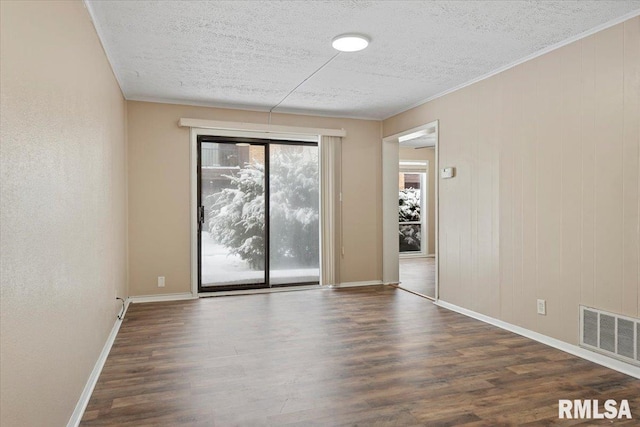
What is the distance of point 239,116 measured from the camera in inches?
223

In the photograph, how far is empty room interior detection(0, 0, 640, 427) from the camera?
204 centimetres

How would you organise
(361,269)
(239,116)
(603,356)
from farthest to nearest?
1. (361,269)
2. (239,116)
3. (603,356)

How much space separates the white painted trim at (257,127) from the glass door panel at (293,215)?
0.26 m

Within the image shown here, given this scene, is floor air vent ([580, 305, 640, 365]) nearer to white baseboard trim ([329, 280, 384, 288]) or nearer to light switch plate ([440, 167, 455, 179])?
light switch plate ([440, 167, 455, 179])

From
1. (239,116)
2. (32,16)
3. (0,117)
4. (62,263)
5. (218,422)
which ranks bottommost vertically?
(218,422)

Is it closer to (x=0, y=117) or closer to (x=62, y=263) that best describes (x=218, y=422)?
(x=62, y=263)

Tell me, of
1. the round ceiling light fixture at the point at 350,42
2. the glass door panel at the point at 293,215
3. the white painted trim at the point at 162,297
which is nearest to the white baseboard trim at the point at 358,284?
the glass door panel at the point at 293,215

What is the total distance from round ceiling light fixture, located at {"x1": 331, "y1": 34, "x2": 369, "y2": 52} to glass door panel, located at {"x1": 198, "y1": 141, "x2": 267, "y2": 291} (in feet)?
8.60

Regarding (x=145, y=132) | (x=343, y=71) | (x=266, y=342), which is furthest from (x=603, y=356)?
(x=145, y=132)

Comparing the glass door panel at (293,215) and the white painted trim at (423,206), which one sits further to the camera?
the white painted trim at (423,206)

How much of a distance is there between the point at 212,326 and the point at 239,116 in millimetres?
2898

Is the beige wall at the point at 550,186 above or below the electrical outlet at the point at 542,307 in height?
above

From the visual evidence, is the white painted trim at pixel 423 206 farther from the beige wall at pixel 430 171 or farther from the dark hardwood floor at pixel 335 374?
the dark hardwood floor at pixel 335 374

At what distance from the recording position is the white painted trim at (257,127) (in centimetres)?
534
